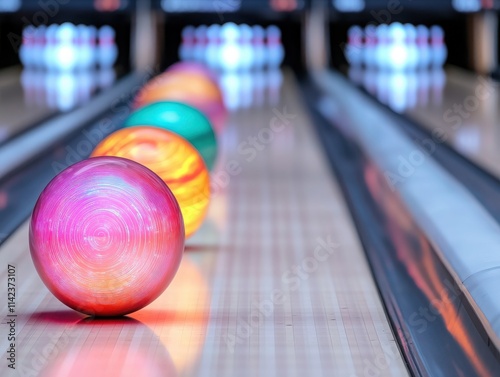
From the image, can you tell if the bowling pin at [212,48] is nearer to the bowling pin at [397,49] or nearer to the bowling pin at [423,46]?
the bowling pin at [397,49]

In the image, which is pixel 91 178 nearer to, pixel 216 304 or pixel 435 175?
pixel 216 304

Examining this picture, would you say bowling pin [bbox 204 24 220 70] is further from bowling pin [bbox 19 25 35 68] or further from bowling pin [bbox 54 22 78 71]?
bowling pin [bbox 19 25 35 68]

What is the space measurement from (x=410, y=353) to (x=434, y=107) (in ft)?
11.5

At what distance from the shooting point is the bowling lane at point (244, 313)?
1629 millimetres

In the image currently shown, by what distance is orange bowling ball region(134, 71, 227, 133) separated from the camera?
3.98 meters

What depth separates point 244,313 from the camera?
1.92m

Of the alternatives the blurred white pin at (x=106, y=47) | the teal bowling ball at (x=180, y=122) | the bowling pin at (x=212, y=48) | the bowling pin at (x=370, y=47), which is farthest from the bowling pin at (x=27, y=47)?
the teal bowling ball at (x=180, y=122)

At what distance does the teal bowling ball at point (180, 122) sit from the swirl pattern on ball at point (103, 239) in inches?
43.4

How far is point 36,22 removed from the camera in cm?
667

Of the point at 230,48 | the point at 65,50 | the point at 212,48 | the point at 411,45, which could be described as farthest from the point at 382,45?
the point at 65,50

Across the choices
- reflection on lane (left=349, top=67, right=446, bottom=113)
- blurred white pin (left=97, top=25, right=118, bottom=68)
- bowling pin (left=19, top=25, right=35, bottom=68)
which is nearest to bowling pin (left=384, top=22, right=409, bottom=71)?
reflection on lane (left=349, top=67, right=446, bottom=113)

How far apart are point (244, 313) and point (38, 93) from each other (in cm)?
378

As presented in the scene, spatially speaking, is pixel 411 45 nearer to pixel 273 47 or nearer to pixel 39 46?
pixel 273 47

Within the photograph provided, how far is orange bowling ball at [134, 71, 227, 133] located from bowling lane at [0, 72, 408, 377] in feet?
3.26
